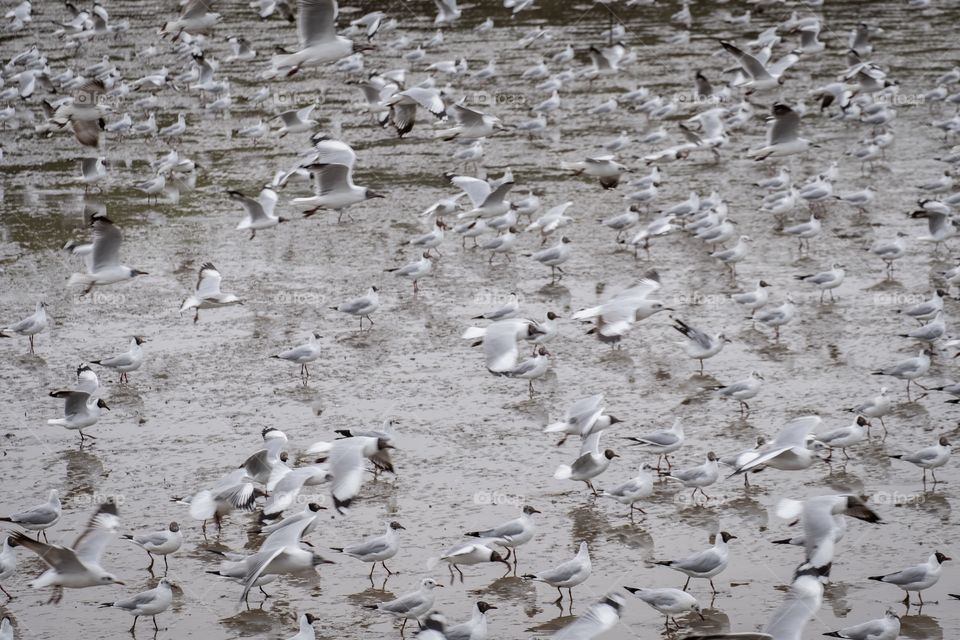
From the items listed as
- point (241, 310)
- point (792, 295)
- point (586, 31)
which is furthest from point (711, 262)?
point (586, 31)

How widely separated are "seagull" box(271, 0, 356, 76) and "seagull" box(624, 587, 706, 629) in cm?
866

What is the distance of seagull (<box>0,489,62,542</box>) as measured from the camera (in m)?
11.2

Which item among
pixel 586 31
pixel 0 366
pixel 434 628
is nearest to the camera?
pixel 434 628

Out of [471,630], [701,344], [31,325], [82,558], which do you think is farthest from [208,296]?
[471,630]

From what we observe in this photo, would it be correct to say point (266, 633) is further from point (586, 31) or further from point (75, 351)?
point (586, 31)

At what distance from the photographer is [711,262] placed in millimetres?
18562

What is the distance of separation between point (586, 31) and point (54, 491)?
26932 mm

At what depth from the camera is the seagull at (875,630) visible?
30.2ft
